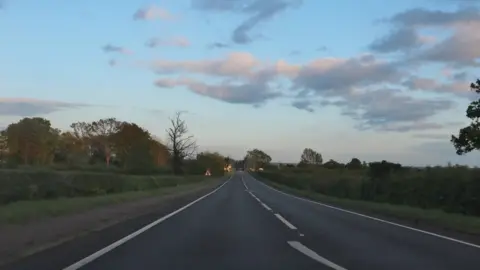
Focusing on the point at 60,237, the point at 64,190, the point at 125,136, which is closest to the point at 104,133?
the point at 125,136

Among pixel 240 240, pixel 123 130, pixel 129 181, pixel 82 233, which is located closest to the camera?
pixel 240 240

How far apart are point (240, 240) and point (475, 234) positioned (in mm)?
7206

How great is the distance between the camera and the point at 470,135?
111ft

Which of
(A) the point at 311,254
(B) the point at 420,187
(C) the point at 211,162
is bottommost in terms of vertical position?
(A) the point at 311,254

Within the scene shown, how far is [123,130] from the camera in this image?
150625mm

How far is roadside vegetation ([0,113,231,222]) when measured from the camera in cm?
4431

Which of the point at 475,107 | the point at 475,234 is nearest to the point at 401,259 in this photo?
the point at 475,234

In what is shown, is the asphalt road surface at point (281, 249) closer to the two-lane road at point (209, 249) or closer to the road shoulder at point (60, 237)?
the two-lane road at point (209, 249)

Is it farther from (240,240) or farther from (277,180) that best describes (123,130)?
(240,240)

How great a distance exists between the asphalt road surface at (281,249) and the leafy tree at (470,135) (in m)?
13.9

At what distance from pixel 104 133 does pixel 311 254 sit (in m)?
151

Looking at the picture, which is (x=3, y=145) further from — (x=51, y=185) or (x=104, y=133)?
(x=51, y=185)

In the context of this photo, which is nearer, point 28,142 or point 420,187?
point 420,187

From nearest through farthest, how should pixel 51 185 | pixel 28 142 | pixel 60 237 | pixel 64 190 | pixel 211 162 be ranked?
1. pixel 60 237
2. pixel 51 185
3. pixel 64 190
4. pixel 28 142
5. pixel 211 162
